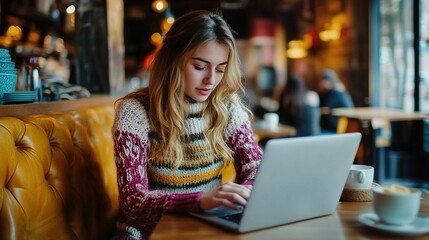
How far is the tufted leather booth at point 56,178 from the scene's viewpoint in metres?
1.54

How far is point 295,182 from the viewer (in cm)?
126

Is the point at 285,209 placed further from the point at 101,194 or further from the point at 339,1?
the point at 339,1

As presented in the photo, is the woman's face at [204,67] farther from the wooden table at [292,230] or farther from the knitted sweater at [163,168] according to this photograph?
the wooden table at [292,230]

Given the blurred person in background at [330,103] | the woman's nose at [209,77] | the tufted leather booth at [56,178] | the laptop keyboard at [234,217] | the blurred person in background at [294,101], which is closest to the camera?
the laptop keyboard at [234,217]

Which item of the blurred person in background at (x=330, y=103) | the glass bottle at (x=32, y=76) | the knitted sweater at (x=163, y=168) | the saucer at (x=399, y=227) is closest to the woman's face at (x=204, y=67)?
the knitted sweater at (x=163, y=168)

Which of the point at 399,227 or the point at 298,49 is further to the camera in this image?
the point at 298,49

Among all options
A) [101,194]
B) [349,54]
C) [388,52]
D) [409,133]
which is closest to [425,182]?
[409,133]

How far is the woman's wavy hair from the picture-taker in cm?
179

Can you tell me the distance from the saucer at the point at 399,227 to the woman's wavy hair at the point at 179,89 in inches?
28.1

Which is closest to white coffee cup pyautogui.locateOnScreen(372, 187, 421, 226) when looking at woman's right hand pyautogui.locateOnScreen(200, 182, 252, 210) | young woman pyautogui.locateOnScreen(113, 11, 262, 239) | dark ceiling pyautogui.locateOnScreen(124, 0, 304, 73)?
woman's right hand pyautogui.locateOnScreen(200, 182, 252, 210)

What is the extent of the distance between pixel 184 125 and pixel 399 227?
0.91 metres

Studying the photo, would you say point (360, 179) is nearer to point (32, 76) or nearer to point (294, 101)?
point (32, 76)

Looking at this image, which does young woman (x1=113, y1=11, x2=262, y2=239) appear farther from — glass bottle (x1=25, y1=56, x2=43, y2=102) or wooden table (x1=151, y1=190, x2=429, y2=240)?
glass bottle (x1=25, y1=56, x2=43, y2=102)

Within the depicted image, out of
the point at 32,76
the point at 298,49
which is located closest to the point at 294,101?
the point at 298,49
